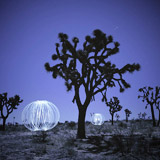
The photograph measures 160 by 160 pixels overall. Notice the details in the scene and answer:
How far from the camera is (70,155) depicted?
4980mm

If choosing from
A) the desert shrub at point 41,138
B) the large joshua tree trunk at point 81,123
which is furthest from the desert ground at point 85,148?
the large joshua tree trunk at point 81,123

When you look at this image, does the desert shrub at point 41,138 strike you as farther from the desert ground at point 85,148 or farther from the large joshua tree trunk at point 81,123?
the large joshua tree trunk at point 81,123

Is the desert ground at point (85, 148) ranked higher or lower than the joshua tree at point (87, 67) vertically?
lower

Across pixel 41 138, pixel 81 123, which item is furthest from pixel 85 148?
pixel 41 138

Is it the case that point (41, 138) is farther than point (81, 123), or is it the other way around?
point (81, 123)

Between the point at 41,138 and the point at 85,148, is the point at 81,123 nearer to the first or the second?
the point at 41,138

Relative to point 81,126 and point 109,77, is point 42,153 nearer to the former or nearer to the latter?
point 81,126

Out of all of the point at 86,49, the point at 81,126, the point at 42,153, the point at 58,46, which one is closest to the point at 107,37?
the point at 86,49

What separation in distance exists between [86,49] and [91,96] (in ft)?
12.6

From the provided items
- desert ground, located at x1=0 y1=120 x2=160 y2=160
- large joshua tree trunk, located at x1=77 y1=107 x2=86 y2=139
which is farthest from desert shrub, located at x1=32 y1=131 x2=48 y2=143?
large joshua tree trunk, located at x1=77 y1=107 x2=86 y2=139

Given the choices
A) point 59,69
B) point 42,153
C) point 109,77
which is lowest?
point 42,153

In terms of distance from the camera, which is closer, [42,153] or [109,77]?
[42,153]

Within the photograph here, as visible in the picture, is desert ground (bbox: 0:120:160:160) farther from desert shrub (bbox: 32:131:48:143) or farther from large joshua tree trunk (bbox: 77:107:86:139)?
large joshua tree trunk (bbox: 77:107:86:139)

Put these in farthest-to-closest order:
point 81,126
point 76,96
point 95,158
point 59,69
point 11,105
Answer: point 11,105 → point 59,69 → point 76,96 → point 81,126 → point 95,158
